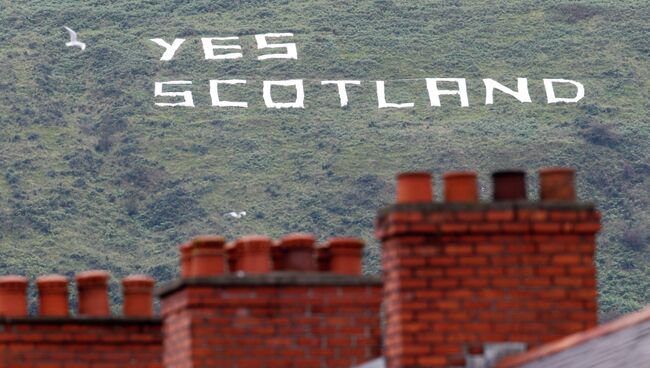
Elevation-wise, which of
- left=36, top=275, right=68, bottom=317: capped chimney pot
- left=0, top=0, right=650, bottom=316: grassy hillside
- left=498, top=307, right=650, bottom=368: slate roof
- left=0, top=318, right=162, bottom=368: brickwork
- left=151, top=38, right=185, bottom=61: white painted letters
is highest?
left=151, top=38, right=185, bottom=61: white painted letters

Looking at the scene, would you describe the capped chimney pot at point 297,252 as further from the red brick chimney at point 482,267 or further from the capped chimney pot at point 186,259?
the red brick chimney at point 482,267

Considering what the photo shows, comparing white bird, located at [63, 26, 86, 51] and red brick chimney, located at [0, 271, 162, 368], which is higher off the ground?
white bird, located at [63, 26, 86, 51]

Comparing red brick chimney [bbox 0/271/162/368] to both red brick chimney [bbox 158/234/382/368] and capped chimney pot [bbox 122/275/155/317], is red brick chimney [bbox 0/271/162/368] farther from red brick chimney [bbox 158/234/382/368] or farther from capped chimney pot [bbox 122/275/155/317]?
red brick chimney [bbox 158/234/382/368]

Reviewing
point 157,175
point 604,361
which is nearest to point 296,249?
point 604,361

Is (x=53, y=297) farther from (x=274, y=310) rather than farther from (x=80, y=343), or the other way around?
(x=274, y=310)

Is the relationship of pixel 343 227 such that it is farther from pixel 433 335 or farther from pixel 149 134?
pixel 433 335

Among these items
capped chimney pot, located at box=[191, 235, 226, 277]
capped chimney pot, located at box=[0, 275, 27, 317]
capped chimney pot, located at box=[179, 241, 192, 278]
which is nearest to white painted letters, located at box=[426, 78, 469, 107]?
capped chimney pot, located at box=[0, 275, 27, 317]

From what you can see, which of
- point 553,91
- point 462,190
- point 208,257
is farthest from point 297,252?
point 553,91

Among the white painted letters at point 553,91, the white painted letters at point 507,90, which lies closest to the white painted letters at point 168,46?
the white painted letters at point 507,90
